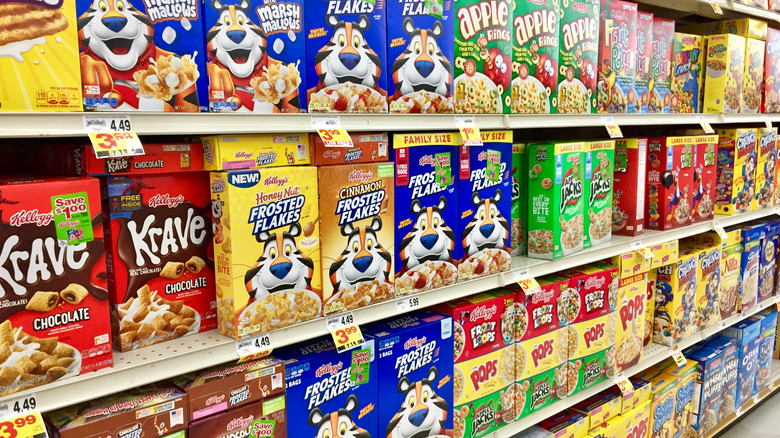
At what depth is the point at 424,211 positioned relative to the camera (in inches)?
67.5

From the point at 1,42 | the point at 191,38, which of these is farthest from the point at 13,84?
the point at 191,38

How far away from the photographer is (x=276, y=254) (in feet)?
4.58

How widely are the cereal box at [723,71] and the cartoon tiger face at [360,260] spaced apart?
213 cm

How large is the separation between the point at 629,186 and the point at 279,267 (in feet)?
5.84

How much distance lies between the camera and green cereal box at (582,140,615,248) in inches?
88.7

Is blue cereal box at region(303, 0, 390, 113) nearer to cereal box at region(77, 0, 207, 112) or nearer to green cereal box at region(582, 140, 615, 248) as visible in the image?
cereal box at region(77, 0, 207, 112)

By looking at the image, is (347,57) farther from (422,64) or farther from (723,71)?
(723,71)

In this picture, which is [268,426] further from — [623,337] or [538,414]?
[623,337]

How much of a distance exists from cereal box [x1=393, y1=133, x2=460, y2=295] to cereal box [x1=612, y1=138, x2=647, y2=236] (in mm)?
1140

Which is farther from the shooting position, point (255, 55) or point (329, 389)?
point (329, 389)

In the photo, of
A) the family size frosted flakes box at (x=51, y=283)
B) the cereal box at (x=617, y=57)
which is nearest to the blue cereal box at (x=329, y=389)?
the family size frosted flakes box at (x=51, y=283)

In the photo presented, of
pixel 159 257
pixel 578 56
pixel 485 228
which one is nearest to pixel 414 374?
pixel 485 228

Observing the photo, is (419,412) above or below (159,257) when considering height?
below

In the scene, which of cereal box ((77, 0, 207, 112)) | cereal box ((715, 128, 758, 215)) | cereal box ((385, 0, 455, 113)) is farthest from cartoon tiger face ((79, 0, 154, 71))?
cereal box ((715, 128, 758, 215))
